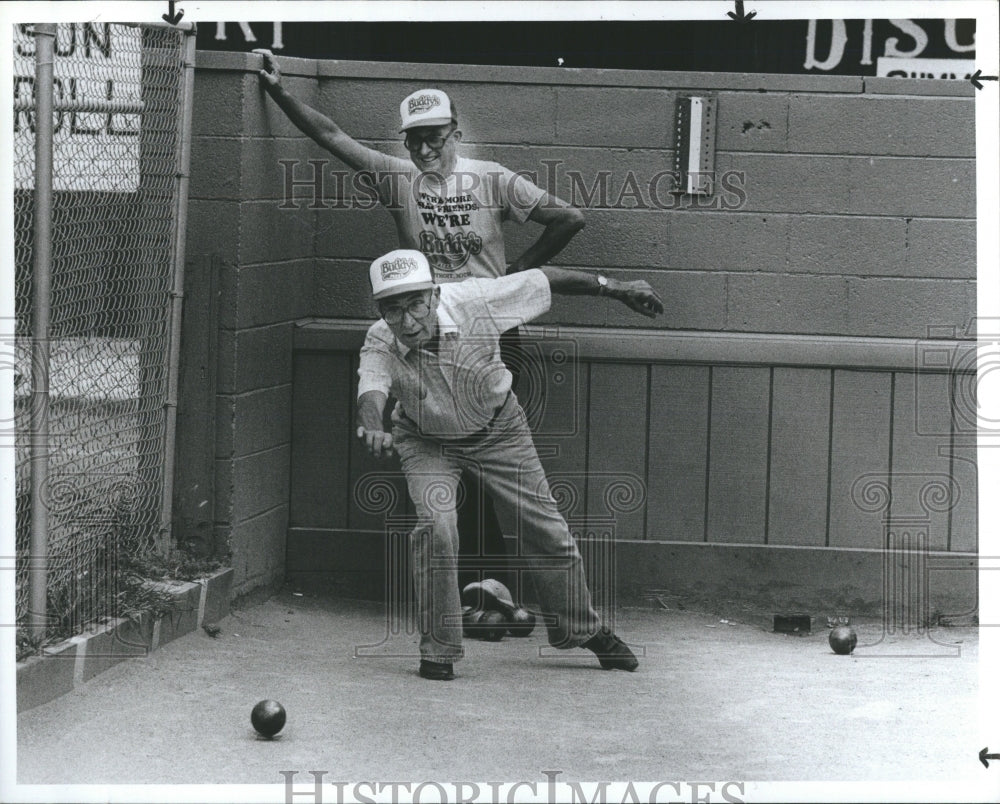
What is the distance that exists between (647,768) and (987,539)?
4.17 feet

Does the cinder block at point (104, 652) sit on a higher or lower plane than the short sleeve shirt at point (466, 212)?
lower

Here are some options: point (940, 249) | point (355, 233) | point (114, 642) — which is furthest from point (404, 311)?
point (940, 249)

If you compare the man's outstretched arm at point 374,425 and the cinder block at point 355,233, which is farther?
the cinder block at point 355,233

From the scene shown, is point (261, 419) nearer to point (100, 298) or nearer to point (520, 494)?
point (100, 298)

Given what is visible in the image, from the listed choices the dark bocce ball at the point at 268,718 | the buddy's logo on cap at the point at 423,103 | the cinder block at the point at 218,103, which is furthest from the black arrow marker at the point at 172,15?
the dark bocce ball at the point at 268,718

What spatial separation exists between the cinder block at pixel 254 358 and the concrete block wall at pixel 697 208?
0.02 m

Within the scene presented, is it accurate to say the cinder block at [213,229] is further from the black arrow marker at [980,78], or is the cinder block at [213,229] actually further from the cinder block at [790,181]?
the black arrow marker at [980,78]

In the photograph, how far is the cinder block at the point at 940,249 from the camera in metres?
7.21

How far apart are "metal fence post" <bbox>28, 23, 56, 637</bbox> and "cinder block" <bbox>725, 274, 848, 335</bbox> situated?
317 cm

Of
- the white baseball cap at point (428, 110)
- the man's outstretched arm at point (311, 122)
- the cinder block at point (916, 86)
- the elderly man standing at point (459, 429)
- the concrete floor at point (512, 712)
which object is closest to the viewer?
the concrete floor at point (512, 712)

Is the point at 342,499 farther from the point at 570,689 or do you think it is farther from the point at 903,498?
the point at 903,498

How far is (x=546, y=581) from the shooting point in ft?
20.4

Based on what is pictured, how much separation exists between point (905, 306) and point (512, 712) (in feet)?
9.34

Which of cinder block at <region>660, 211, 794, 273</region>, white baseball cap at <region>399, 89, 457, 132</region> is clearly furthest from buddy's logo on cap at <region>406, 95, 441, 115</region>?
cinder block at <region>660, 211, 794, 273</region>
